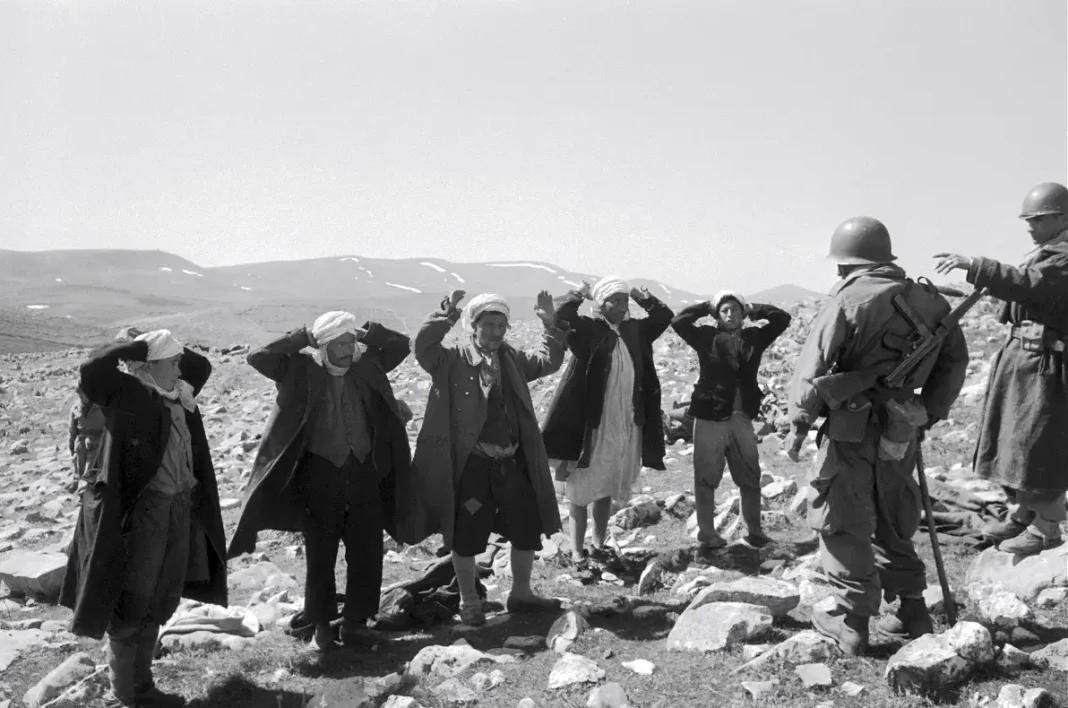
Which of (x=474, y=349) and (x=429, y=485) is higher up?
(x=474, y=349)

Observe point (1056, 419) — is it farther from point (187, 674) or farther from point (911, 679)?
point (187, 674)

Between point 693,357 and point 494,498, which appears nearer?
point 494,498

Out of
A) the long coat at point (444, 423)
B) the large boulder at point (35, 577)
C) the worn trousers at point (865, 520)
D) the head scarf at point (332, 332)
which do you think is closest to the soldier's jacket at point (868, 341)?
the worn trousers at point (865, 520)

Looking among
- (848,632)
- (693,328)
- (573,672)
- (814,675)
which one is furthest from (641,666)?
(693,328)

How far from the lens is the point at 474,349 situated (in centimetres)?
507

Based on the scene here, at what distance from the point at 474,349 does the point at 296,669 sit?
6.54ft

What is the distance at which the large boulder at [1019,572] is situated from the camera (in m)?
4.80

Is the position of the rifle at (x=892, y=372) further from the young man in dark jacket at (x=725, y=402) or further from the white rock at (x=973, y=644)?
the young man in dark jacket at (x=725, y=402)

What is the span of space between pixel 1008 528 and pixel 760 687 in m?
2.86

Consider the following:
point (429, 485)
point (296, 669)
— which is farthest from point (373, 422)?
point (296, 669)

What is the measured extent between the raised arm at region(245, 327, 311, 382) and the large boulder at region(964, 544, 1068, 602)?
3949 mm

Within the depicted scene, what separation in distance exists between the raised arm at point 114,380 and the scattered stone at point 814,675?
3236 millimetres

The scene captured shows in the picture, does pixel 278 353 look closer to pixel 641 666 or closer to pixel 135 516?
pixel 135 516

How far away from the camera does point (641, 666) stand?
415 cm
